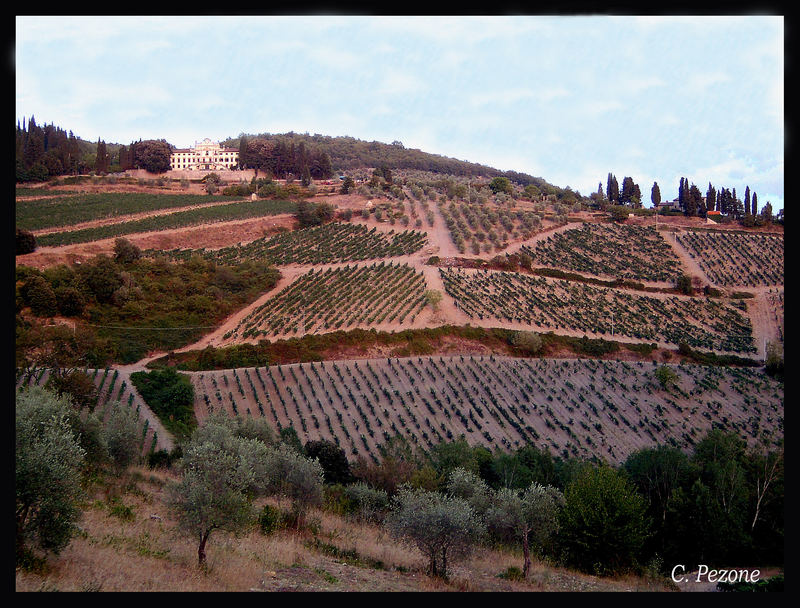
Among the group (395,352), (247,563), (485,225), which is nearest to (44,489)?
(247,563)

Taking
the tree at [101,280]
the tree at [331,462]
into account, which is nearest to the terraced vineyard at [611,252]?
the tree at [101,280]

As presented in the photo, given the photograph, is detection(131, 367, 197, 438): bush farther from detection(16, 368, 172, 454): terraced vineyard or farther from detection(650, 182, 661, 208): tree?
detection(650, 182, 661, 208): tree

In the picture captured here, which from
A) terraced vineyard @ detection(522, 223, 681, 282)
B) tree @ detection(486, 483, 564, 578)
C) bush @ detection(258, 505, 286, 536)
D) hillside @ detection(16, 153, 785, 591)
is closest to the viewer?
tree @ detection(486, 483, 564, 578)

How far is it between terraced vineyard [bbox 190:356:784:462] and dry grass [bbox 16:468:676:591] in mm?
9437

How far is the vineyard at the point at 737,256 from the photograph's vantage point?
5569cm

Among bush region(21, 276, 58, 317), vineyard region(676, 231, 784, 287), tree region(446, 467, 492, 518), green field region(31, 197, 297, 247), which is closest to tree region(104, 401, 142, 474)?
tree region(446, 467, 492, 518)

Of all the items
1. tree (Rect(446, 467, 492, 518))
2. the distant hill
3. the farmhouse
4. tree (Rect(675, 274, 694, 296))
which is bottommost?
tree (Rect(446, 467, 492, 518))

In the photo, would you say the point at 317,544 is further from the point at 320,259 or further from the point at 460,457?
the point at 320,259

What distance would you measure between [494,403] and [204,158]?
251 feet

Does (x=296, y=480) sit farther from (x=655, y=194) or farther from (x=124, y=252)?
(x=655, y=194)

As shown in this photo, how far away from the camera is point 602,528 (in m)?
13.2

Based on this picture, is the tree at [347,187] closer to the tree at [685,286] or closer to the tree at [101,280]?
the tree at [101,280]

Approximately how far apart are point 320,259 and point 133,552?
128 ft

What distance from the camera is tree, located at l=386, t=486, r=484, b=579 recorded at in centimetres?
1047
